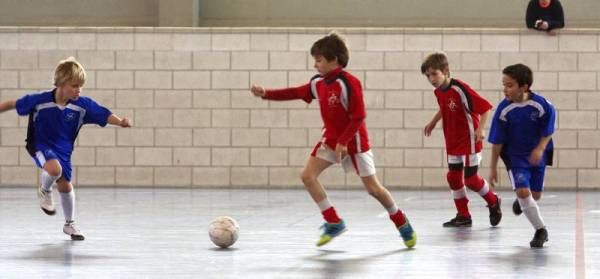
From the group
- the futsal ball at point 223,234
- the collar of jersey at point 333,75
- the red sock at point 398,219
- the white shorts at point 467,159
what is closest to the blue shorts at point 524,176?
the red sock at point 398,219

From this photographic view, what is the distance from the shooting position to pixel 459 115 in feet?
35.2

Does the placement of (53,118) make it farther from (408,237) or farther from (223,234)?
(408,237)

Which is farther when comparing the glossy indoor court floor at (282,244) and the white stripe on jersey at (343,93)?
the white stripe on jersey at (343,93)

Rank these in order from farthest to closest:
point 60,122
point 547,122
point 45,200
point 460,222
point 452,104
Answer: point 452,104 < point 460,222 < point 45,200 < point 60,122 < point 547,122

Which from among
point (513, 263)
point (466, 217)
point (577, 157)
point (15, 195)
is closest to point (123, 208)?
point (15, 195)

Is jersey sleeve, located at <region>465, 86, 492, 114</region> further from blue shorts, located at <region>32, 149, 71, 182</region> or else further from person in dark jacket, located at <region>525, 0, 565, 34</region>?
person in dark jacket, located at <region>525, 0, 565, 34</region>

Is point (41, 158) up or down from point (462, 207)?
up

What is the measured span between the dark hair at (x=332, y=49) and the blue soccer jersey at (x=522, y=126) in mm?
1294

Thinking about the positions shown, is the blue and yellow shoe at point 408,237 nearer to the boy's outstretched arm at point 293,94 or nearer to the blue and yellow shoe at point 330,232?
the blue and yellow shoe at point 330,232

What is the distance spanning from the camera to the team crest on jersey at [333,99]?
844cm

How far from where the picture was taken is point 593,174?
17188 mm

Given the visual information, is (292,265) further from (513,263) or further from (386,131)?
(386,131)

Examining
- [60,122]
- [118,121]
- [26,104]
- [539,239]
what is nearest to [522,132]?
[539,239]

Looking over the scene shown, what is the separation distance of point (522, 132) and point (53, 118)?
3.71 metres
